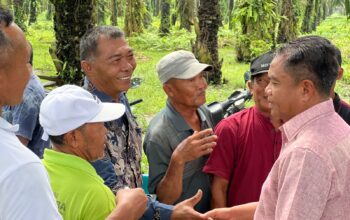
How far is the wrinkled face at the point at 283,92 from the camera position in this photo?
6.90ft

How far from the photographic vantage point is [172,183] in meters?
3.00

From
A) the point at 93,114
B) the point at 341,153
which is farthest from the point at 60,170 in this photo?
the point at 341,153

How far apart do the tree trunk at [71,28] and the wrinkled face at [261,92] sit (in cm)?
303

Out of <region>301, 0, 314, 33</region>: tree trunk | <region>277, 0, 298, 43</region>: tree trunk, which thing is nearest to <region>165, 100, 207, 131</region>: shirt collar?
<region>277, 0, 298, 43</region>: tree trunk

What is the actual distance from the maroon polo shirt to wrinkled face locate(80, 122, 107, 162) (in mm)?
955

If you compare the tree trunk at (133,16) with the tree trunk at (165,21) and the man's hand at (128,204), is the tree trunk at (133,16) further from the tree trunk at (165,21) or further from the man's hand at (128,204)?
the man's hand at (128,204)

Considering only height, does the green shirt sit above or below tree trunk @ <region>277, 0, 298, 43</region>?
above

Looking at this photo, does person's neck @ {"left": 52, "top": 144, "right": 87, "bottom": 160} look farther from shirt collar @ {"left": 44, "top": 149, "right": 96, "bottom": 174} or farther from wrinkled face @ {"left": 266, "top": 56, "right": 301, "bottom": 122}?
wrinkled face @ {"left": 266, "top": 56, "right": 301, "bottom": 122}

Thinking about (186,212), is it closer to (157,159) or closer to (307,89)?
(157,159)

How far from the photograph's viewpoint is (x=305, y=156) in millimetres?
1919

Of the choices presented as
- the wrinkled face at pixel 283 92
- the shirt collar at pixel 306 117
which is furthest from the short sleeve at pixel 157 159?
the shirt collar at pixel 306 117

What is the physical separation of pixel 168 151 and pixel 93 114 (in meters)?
0.91

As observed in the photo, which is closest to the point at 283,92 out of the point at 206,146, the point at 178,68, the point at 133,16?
the point at 206,146

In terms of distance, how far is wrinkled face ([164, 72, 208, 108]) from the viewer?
10.7 feet
